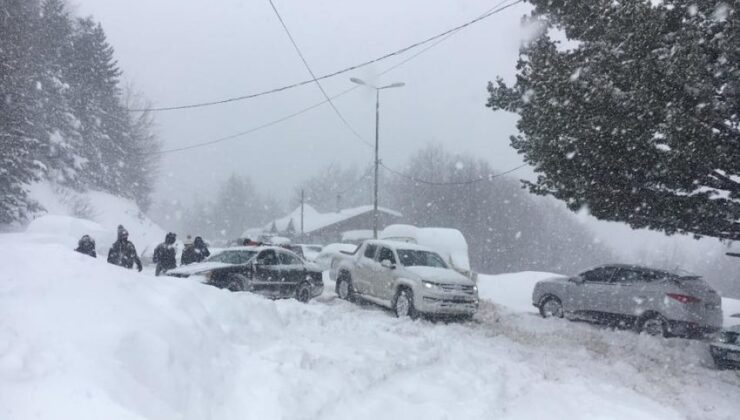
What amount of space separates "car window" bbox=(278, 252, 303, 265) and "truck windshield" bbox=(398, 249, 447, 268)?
2768mm

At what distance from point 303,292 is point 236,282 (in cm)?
215

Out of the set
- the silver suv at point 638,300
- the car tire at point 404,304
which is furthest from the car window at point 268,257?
the silver suv at point 638,300

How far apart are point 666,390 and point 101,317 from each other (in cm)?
673

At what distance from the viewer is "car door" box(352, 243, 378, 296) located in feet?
44.1

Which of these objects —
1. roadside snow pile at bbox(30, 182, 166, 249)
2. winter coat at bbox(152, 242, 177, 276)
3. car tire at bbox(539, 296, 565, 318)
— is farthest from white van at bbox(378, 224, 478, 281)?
roadside snow pile at bbox(30, 182, 166, 249)

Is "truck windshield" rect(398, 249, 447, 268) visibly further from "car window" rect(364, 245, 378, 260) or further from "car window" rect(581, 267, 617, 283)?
"car window" rect(581, 267, 617, 283)

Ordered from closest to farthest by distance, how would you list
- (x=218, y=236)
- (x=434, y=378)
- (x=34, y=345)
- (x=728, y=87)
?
(x=34, y=345), (x=434, y=378), (x=728, y=87), (x=218, y=236)

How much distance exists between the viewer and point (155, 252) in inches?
535

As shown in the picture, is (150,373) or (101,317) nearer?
(150,373)

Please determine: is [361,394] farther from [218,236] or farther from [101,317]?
[218,236]

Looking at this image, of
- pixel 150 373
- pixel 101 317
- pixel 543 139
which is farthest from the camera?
pixel 543 139

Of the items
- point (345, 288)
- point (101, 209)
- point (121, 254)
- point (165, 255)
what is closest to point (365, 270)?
point (345, 288)

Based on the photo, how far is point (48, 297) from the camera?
4.79 m

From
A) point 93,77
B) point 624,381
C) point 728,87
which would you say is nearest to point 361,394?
point 624,381
